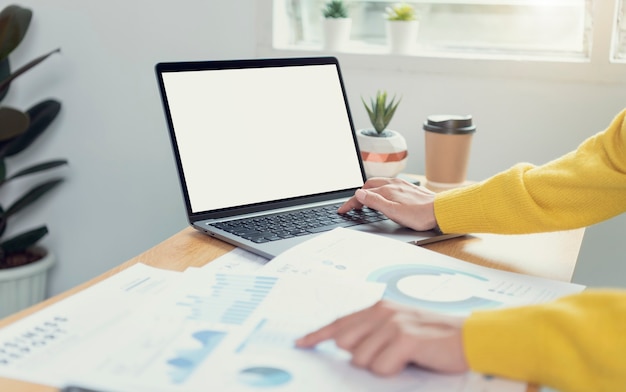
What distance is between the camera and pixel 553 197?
3.35 feet

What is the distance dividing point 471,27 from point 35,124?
1.16 metres

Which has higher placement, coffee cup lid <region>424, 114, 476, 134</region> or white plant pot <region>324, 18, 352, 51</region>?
white plant pot <region>324, 18, 352, 51</region>

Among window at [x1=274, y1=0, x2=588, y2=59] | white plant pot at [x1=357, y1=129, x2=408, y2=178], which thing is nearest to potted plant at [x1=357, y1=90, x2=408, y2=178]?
white plant pot at [x1=357, y1=129, x2=408, y2=178]

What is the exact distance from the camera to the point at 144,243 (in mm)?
2041

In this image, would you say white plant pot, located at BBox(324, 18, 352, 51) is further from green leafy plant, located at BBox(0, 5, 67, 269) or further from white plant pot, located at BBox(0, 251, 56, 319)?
white plant pot, located at BBox(0, 251, 56, 319)

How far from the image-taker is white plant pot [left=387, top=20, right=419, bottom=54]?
169cm

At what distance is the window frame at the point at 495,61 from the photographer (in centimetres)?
152

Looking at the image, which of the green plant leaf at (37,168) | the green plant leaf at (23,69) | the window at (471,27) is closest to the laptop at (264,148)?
the window at (471,27)

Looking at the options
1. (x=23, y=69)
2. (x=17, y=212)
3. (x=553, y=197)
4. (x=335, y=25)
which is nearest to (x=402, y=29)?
(x=335, y=25)

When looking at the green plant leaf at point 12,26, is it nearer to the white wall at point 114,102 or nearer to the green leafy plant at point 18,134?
the green leafy plant at point 18,134

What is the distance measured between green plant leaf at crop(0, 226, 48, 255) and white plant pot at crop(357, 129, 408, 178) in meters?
1.07

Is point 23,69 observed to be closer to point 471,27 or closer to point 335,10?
point 335,10

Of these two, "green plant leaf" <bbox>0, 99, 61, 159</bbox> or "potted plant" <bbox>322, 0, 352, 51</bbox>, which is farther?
"green plant leaf" <bbox>0, 99, 61, 159</bbox>

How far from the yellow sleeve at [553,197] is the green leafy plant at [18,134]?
4.00 ft
